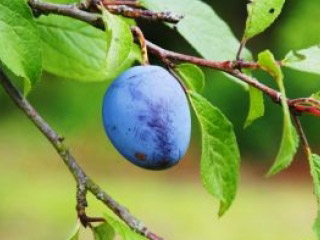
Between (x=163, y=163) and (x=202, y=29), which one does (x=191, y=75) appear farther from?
(x=202, y=29)

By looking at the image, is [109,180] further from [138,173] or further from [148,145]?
[148,145]

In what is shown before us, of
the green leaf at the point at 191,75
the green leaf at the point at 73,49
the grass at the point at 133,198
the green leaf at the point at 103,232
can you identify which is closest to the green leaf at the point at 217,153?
the green leaf at the point at 191,75

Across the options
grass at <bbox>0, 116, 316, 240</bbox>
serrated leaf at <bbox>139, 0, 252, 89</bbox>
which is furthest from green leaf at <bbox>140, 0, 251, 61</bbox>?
grass at <bbox>0, 116, 316, 240</bbox>

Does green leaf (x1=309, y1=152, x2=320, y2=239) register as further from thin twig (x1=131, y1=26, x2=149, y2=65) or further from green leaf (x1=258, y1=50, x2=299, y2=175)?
thin twig (x1=131, y1=26, x2=149, y2=65)

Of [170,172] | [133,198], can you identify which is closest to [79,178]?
[133,198]

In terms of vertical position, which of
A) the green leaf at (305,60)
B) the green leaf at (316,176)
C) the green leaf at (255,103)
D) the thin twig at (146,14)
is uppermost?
the thin twig at (146,14)

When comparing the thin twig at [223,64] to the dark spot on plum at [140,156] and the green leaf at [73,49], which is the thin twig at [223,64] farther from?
the green leaf at [73,49]

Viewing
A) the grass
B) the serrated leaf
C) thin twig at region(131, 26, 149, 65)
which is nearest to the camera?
thin twig at region(131, 26, 149, 65)
